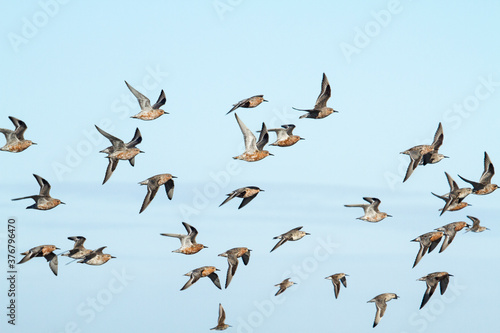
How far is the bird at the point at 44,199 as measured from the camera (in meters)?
45.0

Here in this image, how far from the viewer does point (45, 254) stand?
46.8 m

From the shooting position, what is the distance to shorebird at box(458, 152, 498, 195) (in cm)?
4606

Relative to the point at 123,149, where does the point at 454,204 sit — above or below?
below

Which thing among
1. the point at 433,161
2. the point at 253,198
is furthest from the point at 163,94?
the point at 433,161

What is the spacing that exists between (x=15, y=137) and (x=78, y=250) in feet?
20.1

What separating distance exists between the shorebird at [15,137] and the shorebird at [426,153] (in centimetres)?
1575

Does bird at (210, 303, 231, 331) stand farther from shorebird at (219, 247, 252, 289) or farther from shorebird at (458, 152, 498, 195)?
shorebird at (458, 152, 498, 195)

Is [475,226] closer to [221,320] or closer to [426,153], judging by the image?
[426,153]

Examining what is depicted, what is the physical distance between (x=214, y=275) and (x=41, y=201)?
26.6 feet

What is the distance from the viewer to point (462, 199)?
151ft

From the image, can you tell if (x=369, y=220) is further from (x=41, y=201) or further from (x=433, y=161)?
(x=41, y=201)

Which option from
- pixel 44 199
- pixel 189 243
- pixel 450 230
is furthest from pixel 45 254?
pixel 450 230

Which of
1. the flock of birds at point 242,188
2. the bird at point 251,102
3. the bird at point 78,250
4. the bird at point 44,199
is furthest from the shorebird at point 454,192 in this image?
the bird at point 44,199

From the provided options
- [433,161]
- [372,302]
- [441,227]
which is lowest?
[372,302]
